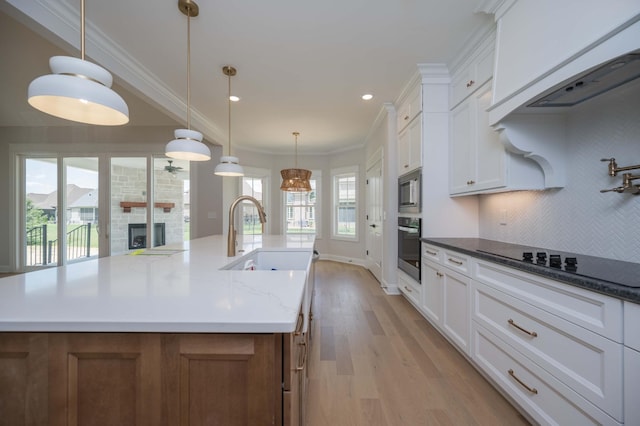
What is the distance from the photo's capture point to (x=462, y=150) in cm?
242

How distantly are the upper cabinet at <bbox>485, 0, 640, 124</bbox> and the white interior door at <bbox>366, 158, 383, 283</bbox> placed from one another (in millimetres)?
2448

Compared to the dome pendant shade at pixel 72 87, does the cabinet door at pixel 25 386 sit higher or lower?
lower

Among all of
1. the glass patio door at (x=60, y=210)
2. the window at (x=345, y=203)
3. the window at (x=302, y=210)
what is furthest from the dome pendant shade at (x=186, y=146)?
the window at (x=302, y=210)

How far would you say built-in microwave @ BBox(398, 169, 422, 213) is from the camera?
9.00ft

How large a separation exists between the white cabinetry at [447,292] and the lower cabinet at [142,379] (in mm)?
1709

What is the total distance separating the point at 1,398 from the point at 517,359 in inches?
82.8

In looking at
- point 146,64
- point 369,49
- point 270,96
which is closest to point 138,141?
point 146,64

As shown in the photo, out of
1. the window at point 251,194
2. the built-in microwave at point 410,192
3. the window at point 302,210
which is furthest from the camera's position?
the window at point 302,210

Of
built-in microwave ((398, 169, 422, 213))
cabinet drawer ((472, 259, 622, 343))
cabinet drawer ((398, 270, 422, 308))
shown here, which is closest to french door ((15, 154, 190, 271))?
built-in microwave ((398, 169, 422, 213))

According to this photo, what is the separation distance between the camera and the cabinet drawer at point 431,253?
2312mm

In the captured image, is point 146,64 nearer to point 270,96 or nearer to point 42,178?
point 270,96

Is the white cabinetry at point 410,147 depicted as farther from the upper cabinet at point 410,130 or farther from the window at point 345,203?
the window at point 345,203

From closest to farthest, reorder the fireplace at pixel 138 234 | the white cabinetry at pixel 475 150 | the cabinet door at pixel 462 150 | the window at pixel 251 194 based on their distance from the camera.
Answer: the white cabinetry at pixel 475 150 → the cabinet door at pixel 462 150 → the fireplace at pixel 138 234 → the window at pixel 251 194

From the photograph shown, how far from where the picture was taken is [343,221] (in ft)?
19.4
